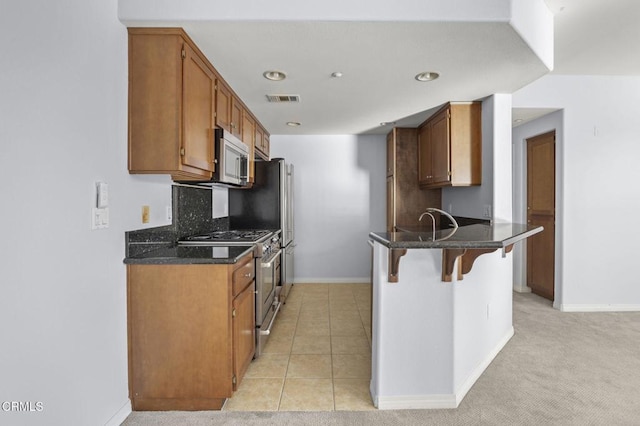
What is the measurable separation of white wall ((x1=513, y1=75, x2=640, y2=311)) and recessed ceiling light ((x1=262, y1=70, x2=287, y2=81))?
8.55ft

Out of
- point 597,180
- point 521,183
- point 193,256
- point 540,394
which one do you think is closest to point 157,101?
point 193,256

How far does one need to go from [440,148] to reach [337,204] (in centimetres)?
186

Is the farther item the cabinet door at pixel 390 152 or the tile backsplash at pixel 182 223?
the cabinet door at pixel 390 152

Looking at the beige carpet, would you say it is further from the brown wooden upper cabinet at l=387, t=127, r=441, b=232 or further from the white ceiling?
the white ceiling

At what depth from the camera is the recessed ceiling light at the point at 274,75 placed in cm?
250

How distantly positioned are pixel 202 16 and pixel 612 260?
14.8 ft

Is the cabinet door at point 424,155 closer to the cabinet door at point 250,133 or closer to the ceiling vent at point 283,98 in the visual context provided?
the ceiling vent at point 283,98

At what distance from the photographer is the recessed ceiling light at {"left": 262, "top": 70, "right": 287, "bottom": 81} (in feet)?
8.21

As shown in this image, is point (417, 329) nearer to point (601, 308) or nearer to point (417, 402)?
point (417, 402)

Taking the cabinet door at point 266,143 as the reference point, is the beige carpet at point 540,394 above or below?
below

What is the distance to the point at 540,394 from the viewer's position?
2.10 m

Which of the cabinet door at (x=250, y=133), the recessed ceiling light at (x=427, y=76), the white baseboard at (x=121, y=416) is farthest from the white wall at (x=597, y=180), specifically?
the white baseboard at (x=121, y=416)

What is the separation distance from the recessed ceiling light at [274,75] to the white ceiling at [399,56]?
6cm

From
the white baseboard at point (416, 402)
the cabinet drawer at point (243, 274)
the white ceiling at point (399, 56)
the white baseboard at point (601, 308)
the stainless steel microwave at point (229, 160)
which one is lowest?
the white baseboard at point (416, 402)
